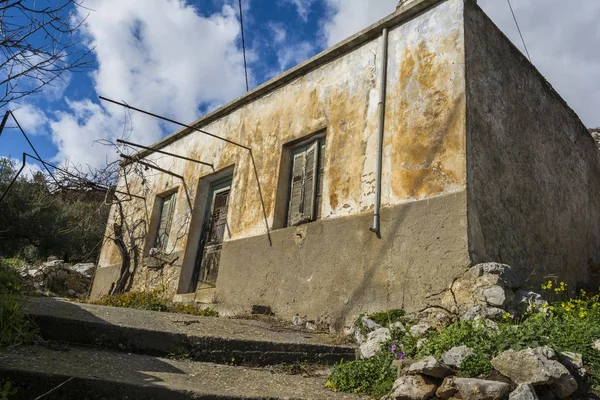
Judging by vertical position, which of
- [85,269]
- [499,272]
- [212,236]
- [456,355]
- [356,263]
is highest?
[212,236]

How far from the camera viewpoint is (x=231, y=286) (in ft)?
23.5

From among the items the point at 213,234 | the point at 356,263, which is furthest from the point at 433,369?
the point at 213,234

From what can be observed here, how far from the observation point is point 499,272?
431cm

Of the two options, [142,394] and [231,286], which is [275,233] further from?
[142,394]

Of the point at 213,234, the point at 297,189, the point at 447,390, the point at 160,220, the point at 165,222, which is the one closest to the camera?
the point at 447,390

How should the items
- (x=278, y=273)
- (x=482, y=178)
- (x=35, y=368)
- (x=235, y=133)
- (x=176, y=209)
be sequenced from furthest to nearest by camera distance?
(x=176, y=209), (x=235, y=133), (x=278, y=273), (x=482, y=178), (x=35, y=368)

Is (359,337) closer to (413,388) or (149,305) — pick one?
(413,388)

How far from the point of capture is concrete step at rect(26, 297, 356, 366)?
3684mm

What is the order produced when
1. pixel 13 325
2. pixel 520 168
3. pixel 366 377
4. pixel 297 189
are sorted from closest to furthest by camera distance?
pixel 13 325
pixel 366 377
pixel 520 168
pixel 297 189

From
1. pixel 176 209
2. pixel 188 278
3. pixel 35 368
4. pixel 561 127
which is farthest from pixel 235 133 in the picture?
pixel 35 368

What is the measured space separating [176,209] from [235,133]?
210 cm

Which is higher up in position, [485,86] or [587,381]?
[485,86]

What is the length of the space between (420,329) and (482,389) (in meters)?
1.53

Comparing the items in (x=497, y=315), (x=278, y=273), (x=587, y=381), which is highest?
(x=278, y=273)
